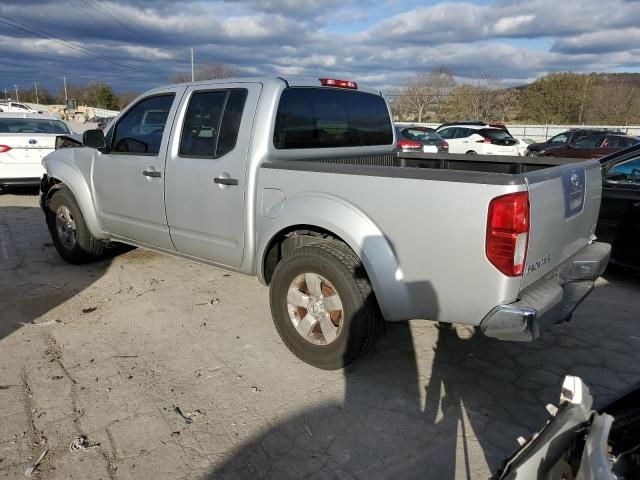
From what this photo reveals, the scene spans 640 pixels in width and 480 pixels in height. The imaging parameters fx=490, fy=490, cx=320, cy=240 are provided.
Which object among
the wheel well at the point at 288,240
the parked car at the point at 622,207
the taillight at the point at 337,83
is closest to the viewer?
the wheel well at the point at 288,240

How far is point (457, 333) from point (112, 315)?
2.97m

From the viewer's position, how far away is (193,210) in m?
3.99

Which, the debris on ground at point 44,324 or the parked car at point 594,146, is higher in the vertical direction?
the parked car at point 594,146

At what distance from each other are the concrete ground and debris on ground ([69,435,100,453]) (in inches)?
0.6

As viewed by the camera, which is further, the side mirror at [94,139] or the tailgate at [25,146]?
the tailgate at [25,146]

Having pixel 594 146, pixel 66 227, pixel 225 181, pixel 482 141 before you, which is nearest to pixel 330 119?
pixel 225 181

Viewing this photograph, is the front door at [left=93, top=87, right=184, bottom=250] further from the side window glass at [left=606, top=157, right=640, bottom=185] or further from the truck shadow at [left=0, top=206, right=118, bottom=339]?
the side window glass at [left=606, top=157, right=640, bottom=185]

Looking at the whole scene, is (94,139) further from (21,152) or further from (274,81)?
(21,152)

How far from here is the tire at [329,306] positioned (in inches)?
121

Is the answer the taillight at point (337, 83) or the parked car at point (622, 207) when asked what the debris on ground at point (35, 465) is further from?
the parked car at point (622, 207)

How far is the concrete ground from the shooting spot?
8.34 ft

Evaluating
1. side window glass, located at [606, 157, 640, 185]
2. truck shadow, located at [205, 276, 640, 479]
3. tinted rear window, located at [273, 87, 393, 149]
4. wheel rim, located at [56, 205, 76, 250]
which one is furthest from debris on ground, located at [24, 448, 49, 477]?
side window glass, located at [606, 157, 640, 185]

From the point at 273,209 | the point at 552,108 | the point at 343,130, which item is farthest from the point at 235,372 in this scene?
the point at 552,108

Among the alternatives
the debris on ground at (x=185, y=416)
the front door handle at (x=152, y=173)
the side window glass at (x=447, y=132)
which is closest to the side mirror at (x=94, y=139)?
the front door handle at (x=152, y=173)
